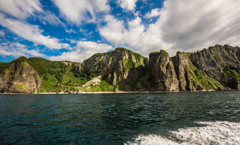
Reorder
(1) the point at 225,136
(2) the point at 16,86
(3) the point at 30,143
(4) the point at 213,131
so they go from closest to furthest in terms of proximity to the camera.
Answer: (3) the point at 30,143 < (1) the point at 225,136 < (4) the point at 213,131 < (2) the point at 16,86

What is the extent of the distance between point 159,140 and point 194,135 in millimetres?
4713

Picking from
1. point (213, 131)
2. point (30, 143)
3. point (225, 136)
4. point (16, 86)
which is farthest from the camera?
point (16, 86)

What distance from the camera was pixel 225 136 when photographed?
12758 mm

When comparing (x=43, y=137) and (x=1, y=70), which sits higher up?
(x=1, y=70)

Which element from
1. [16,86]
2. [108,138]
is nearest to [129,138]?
[108,138]

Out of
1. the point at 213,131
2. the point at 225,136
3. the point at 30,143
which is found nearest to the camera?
the point at 30,143

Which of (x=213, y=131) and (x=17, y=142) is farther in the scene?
(x=213, y=131)

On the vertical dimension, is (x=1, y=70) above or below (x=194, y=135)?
above

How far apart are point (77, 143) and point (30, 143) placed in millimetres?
5107

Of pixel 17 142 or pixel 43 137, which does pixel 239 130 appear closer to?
pixel 43 137

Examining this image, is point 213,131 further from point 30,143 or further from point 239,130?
point 30,143

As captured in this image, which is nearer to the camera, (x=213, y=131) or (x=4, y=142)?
(x=4, y=142)

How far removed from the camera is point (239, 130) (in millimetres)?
14289

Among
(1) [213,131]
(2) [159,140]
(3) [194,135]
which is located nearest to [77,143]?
(2) [159,140]
